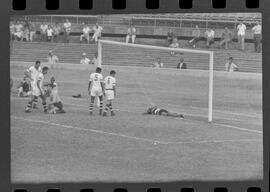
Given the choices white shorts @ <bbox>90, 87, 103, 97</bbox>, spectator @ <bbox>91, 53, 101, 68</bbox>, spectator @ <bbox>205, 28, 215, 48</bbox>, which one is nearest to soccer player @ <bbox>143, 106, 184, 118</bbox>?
white shorts @ <bbox>90, 87, 103, 97</bbox>

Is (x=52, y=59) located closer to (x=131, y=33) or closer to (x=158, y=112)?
(x=131, y=33)

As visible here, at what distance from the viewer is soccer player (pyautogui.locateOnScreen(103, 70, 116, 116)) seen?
1220 cm

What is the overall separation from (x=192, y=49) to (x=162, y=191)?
7.06 ft

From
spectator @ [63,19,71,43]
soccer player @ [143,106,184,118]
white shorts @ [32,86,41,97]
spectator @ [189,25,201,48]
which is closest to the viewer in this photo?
spectator @ [63,19,71,43]

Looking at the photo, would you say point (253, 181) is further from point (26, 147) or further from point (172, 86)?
point (26, 147)

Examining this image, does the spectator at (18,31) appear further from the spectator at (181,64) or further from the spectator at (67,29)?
the spectator at (181,64)

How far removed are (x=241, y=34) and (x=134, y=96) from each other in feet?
5.38

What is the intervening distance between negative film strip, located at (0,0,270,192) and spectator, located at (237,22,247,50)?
29 millimetres

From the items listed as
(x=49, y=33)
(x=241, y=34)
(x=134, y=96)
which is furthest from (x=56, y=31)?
(x=241, y=34)

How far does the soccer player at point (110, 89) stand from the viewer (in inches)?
480

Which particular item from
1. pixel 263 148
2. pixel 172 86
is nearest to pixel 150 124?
pixel 172 86

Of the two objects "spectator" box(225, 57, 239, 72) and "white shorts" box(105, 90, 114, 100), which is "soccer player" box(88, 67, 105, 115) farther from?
"spectator" box(225, 57, 239, 72)

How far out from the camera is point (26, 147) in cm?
1139

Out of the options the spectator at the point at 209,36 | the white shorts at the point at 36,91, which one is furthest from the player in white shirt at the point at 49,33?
the spectator at the point at 209,36
